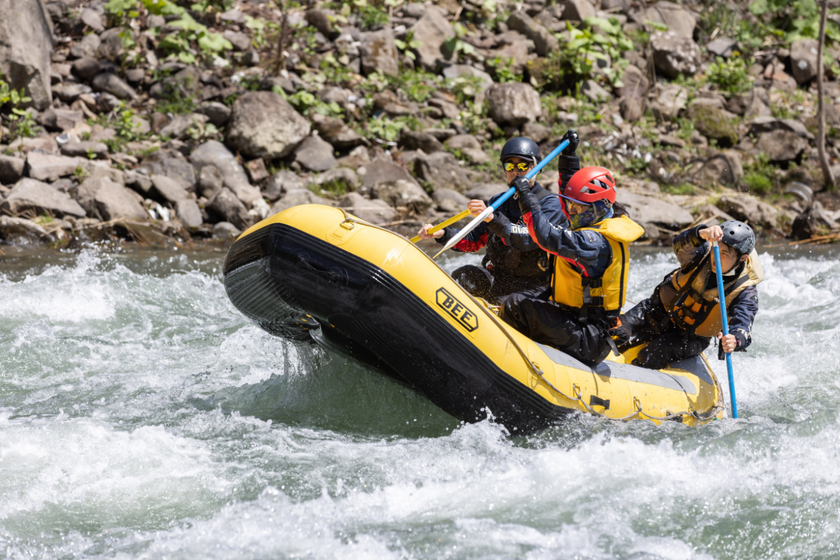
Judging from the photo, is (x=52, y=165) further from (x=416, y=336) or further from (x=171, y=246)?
(x=416, y=336)

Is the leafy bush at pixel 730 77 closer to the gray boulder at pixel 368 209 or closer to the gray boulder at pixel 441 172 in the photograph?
the gray boulder at pixel 441 172

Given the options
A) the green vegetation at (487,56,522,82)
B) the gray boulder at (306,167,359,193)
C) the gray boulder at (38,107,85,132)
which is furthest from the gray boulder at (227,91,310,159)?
the green vegetation at (487,56,522,82)

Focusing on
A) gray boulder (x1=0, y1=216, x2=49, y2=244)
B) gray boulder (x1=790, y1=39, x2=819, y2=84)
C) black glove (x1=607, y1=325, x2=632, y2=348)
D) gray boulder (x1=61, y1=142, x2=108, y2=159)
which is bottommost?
gray boulder (x1=0, y1=216, x2=49, y2=244)

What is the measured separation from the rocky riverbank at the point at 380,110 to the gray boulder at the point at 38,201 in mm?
22

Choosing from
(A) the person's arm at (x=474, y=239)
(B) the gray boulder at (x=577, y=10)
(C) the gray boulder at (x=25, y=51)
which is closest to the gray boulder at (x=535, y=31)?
(B) the gray boulder at (x=577, y=10)

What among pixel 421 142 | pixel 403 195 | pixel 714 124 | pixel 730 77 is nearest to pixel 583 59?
pixel 714 124

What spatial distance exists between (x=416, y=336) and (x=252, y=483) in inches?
41.5

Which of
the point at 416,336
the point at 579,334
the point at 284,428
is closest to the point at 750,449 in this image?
the point at 579,334

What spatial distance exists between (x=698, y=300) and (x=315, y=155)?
705 cm

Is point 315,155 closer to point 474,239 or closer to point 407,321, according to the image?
point 474,239

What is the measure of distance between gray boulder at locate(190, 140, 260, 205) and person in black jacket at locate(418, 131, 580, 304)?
5261 mm

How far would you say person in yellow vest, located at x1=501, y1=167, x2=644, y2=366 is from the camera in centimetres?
389

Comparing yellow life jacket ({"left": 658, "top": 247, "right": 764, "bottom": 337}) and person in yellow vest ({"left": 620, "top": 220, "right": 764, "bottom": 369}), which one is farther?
yellow life jacket ({"left": 658, "top": 247, "right": 764, "bottom": 337})

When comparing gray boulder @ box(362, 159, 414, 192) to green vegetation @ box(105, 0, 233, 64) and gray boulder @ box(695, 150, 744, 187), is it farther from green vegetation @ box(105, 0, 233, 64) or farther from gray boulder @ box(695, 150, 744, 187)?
gray boulder @ box(695, 150, 744, 187)
